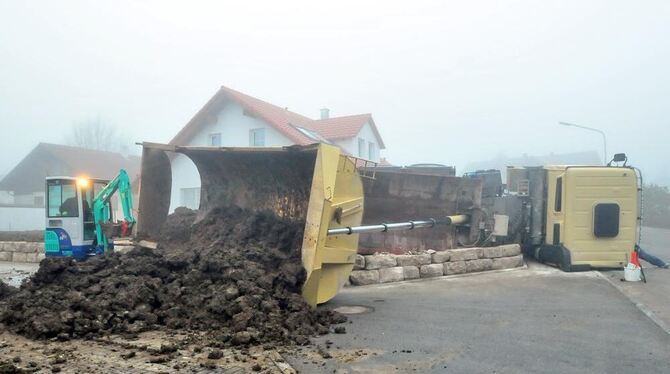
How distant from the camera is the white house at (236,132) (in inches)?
892

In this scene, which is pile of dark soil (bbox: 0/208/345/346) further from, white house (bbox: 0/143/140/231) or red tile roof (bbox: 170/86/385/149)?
white house (bbox: 0/143/140/231)

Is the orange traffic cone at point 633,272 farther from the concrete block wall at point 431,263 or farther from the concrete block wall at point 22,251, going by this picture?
the concrete block wall at point 22,251

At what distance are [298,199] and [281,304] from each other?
1.98 m

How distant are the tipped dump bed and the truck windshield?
2.66m

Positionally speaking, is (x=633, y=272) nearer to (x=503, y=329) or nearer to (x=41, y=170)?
(x=503, y=329)

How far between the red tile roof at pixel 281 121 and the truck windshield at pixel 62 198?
477 inches

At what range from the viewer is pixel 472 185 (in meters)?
11.4

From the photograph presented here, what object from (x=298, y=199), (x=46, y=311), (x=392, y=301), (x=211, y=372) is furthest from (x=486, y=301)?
(x=46, y=311)

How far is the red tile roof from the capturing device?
22.6m

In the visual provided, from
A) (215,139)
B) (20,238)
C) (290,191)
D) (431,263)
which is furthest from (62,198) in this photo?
(215,139)

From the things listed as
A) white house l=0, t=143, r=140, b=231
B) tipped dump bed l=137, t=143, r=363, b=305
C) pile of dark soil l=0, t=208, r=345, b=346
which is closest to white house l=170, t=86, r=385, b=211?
white house l=0, t=143, r=140, b=231

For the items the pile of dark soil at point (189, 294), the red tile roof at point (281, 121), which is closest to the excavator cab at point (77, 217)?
the pile of dark soil at point (189, 294)

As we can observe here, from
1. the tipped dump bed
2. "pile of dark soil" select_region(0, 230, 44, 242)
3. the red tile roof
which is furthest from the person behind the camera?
the red tile roof

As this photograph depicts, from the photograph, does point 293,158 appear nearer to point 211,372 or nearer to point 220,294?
point 220,294
